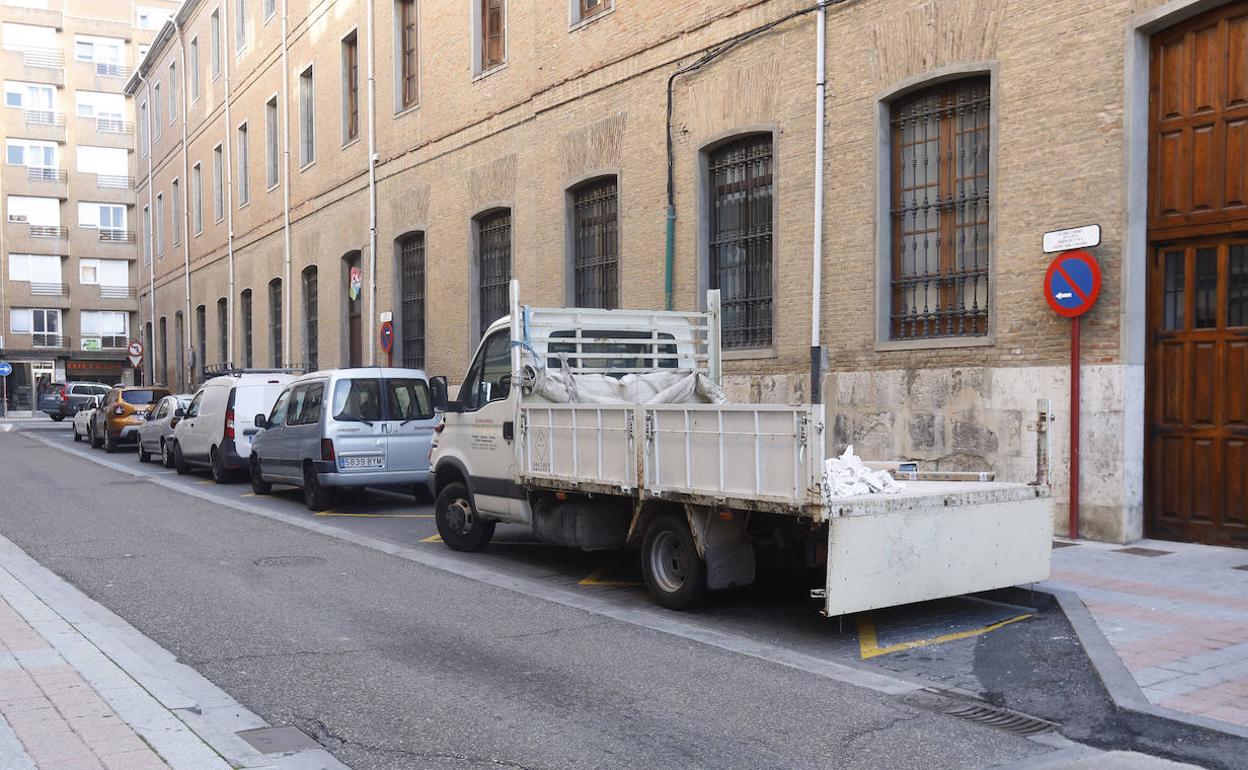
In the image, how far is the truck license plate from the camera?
575 inches

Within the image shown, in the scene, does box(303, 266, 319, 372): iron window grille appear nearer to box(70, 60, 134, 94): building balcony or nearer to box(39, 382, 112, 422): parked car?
box(39, 382, 112, 422): parked car

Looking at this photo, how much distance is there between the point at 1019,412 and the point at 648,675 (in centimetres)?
632

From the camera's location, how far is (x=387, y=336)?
933 inches

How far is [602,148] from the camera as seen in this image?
17750 mm

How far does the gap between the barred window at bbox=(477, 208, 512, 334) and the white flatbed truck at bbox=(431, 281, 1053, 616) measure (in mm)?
10362

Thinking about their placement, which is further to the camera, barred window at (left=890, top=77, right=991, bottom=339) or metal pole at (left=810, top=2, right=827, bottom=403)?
metal pole at (left=810, top=2, right=827, bottom=403)

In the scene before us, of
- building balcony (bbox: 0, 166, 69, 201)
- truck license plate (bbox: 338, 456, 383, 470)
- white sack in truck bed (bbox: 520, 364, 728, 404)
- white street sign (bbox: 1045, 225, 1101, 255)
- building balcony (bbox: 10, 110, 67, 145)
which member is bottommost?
truck license plate (bbox: 338, 456, 383, 470)

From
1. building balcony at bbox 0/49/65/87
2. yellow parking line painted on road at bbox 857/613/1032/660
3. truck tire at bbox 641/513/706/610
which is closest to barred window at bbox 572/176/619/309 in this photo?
truck tire at bbox 641/513/706/610

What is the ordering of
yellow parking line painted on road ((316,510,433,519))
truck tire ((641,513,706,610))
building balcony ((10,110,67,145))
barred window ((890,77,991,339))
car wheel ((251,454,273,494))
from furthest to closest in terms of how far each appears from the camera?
building balcony ((10,110,67,145)) < car wheel ((251,454,273,494)) < yellow parking line painted on road ((316,510,433,519)) < barred window ((890,77,991,339)) < truck tire ((641,513,706,610))

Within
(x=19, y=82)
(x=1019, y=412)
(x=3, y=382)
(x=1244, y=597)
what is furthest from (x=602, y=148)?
(x=19, y=82)

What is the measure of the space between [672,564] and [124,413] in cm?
2242

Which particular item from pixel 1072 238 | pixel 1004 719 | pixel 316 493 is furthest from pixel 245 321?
pixel 1004 719

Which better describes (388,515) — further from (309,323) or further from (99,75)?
(99,75)

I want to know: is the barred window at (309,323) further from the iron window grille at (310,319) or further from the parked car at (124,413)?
the parked car at (124,413)
